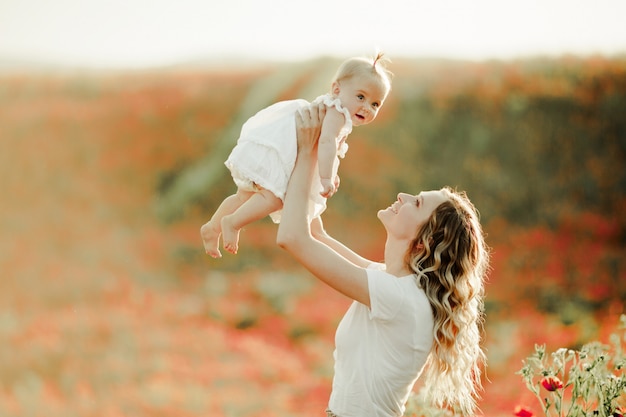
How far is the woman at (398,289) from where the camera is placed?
1854mm

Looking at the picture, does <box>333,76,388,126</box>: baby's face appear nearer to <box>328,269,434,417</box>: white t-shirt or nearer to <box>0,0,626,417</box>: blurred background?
<box>328,269,434,417</box>: white t-shirt

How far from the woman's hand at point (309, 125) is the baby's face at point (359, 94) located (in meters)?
0.09

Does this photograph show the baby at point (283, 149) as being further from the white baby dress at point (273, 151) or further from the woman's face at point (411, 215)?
the woman's face at point (411, 215)

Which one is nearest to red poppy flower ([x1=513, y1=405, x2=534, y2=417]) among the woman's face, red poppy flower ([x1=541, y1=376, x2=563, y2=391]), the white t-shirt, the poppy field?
red poppy flower ([x1=541, y1=376, x2=563, y2=391])

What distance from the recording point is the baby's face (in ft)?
7.04

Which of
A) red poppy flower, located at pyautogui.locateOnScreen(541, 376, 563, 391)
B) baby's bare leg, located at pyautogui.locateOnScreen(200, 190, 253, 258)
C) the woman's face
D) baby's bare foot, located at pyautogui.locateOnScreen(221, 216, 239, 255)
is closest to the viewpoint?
the woman's face

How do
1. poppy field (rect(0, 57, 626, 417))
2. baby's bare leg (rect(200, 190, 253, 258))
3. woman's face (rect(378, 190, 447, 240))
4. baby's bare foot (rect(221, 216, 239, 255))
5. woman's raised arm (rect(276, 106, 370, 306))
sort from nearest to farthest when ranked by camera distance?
woman's raised arm (rect(276, 106, 370, 306)) < woman's face (rect(378, 190, 447, 240)) < baby's bare foot (rect(221, 216, 239, 255)) < baby's bare leg (rect(200, 190, 253, 258)) < poppy field (rect(0, 57, 626, 417))

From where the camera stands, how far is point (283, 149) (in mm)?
2070

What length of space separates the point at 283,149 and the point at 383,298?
Result: 19.8 inches

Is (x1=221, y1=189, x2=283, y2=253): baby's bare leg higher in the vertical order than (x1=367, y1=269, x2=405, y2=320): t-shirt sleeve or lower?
higher

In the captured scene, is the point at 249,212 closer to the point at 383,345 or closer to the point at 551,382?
the point at 383,345

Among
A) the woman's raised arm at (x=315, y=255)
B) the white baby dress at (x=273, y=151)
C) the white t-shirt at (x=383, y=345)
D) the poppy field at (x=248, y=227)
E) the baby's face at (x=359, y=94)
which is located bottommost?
the white t-shirt at (x=383, y=345)

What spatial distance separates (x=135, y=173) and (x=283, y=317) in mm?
2080

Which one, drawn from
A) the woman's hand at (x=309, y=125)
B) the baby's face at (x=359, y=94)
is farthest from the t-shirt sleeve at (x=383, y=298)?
the baby's face at (x=359, y=94)
